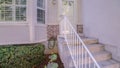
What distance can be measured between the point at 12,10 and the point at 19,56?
170cm

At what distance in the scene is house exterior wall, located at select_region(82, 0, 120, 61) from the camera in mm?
5301

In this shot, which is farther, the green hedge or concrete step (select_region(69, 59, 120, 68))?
the green hedge

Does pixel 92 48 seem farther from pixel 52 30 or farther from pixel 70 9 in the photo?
pixel 70 9

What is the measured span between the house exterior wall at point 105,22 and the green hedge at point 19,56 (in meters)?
2.31

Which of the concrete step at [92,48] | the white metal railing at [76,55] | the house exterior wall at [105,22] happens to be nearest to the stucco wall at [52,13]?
the house exterior wall at [105,22]

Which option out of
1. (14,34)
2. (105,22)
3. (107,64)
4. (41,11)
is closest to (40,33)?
(41,11)

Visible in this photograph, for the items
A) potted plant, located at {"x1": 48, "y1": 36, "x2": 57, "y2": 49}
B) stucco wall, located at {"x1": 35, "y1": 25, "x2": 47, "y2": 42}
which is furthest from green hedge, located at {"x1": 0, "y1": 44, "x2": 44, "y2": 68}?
potted plant, located at {"x1": 48, "y1": 36, "x2": 57, "y2": 49}

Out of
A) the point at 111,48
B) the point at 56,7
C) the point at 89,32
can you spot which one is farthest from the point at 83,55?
the point at 56,7

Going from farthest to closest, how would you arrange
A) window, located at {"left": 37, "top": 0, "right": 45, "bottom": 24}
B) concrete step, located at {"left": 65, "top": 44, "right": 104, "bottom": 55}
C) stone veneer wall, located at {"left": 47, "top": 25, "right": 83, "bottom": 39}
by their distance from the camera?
1. stone veneer wall, located at {"left": 47, "top": 25, "right": 83, "bottom": 39}
2. window, located at {"left": 37, "top": 0, "right": 45, "bottom": 24}
3. concrete step, located at {"left": 65, "top": 44, "right": 104, "bottom": 55}

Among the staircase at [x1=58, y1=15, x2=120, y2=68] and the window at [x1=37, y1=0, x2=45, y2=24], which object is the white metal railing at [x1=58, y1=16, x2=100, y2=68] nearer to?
the staircase at [x1=58, y1=15, x2=120, y2=68]

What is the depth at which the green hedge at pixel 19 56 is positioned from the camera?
5856 mm

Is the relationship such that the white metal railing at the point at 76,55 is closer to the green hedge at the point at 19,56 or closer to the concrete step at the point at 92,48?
the concrete step at the point at 92,48

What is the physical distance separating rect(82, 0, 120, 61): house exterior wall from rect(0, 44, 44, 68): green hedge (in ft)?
7.57

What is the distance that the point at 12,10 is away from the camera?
254 inches
